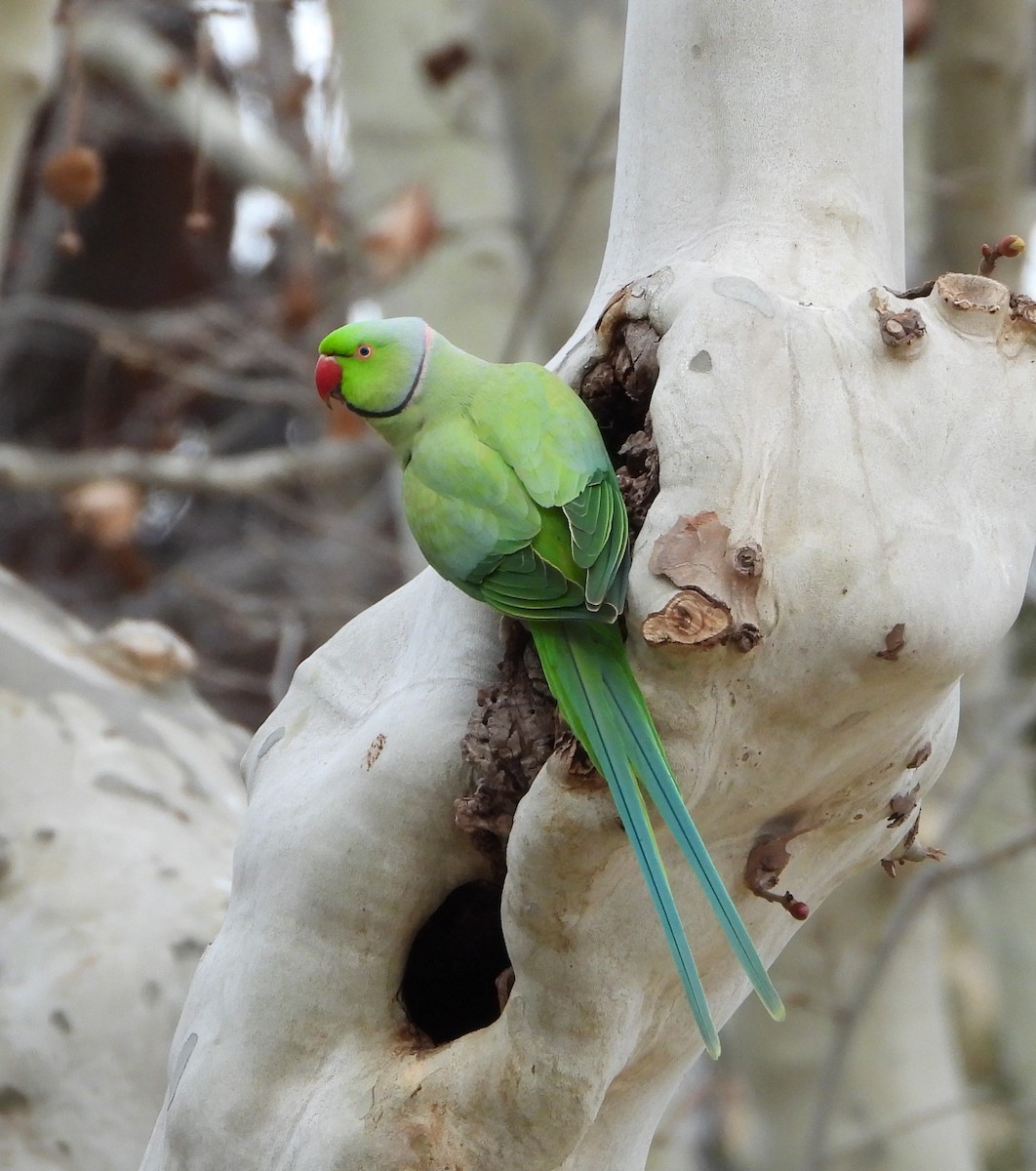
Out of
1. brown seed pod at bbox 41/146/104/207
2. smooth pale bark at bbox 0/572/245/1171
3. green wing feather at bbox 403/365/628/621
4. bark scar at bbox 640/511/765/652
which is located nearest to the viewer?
bark scar at bbox 640/511/765/652

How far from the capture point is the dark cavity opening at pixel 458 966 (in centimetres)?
149

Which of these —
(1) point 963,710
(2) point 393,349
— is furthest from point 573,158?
(2) point 393,349

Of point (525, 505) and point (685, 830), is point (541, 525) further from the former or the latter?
point (685, 830)

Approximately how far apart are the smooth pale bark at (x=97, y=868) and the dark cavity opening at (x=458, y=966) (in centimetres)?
65

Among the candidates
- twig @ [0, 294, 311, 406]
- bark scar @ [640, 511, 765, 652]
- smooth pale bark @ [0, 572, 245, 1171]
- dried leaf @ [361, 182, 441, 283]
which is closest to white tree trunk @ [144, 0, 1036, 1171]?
bark scar @ [640, 511, 765, 652]

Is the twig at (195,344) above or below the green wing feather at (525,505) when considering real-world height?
below

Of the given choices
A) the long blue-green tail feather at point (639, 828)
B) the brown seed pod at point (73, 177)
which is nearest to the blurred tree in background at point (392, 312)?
the brown seed pod at point (73, 177)

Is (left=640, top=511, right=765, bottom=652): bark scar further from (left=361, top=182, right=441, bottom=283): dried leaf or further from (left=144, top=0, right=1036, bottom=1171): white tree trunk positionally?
(left=361, top=182, right=441, bottom=283): dried leaf

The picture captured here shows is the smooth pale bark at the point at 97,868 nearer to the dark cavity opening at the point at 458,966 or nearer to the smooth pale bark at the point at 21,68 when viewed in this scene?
the dark cavity opening at the point at 458,966

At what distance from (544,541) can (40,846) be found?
3.76ft

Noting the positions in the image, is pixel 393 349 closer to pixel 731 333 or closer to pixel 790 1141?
pixel 731 333

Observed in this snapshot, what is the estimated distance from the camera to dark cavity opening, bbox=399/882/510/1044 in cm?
149

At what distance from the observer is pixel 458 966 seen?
151 centimetres

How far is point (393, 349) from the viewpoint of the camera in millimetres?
1635
